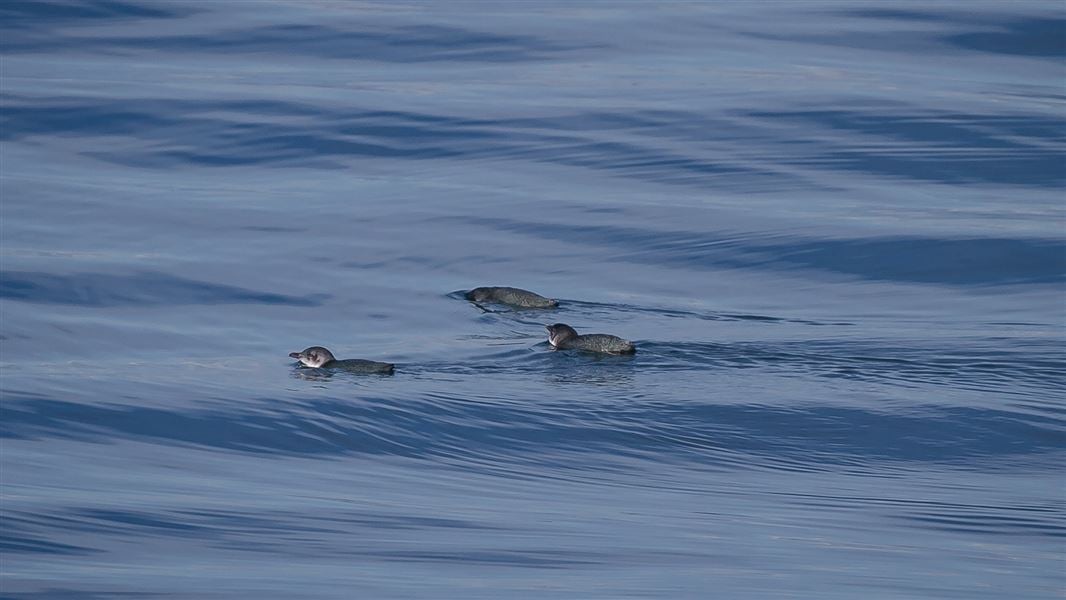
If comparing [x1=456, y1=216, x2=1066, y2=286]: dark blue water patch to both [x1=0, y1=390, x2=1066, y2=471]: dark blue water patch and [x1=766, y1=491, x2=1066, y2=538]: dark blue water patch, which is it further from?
[x1=766, y1=491, x2=1066, y2=538]: dark blue water patch

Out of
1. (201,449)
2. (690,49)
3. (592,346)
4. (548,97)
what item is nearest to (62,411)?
(201,449)

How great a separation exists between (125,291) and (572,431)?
5.90 meters

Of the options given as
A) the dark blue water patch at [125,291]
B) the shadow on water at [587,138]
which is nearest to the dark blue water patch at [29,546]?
the dark blue water patch at [125,291]

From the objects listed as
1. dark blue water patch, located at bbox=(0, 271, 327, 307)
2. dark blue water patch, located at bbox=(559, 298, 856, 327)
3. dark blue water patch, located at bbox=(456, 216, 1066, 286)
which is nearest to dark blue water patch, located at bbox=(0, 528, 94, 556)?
dark blue water patch, located at bbox=(0, 271, 327, 307)

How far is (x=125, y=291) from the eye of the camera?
1508cm

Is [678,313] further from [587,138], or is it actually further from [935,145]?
[935,145]

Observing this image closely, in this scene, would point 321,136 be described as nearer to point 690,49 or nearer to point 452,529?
point 690,49

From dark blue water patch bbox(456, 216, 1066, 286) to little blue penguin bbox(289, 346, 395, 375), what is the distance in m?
4.97

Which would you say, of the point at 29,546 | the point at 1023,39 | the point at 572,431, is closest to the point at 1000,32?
the point at 1023,39

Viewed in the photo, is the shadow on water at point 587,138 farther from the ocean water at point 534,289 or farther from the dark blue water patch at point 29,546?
the dark blue water patch at point 29,546

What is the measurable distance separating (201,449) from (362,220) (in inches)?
307

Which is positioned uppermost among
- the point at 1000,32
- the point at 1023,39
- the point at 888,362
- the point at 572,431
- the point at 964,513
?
the point at 1000,32

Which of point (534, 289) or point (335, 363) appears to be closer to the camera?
point (335, 363)

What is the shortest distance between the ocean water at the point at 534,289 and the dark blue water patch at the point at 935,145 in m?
0.07
